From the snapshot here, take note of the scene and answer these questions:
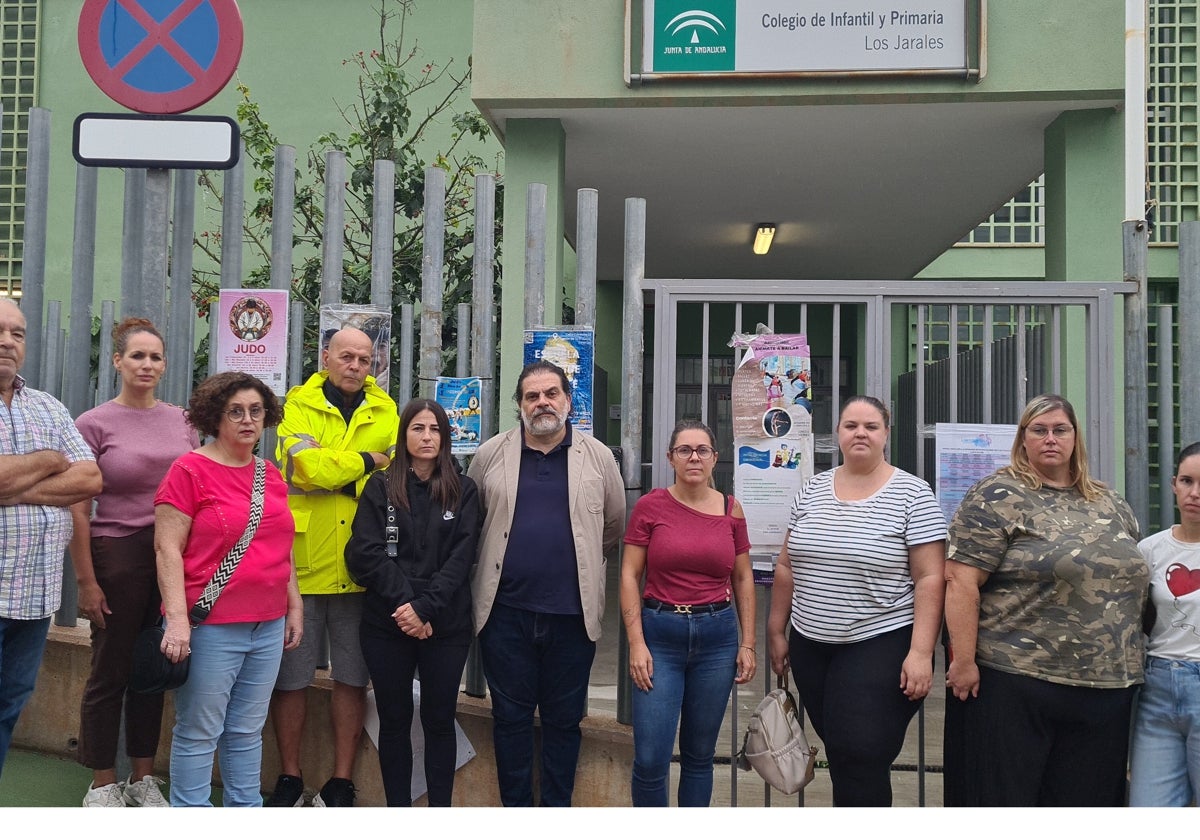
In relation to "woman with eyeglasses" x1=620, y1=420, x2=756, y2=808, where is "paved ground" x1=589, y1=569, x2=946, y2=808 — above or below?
below

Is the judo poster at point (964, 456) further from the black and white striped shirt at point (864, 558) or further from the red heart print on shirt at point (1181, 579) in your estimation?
the red heart print on shirt at point (1181, 579)

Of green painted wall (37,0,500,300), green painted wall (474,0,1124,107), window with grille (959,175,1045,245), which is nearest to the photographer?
green painted wall (474,0,1124,107)

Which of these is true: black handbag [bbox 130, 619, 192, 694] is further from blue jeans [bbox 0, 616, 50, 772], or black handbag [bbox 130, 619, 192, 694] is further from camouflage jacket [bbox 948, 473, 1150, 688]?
camouflage jacket [bbox 948, 473, 1150, 688]

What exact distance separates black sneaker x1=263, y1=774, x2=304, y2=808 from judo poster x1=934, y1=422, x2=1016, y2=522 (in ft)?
9.13

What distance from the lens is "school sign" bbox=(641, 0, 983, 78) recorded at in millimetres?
6031

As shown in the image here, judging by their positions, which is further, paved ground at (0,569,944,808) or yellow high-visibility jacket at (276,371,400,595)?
paved ground at (0,569,944,808)

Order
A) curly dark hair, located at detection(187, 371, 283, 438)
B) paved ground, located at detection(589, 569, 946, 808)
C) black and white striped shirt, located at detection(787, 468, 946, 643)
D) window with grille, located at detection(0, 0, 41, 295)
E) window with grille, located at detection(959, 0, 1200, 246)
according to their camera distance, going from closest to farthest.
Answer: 1. black and white striped shirt, located at detection(787, 468, 946, 643)
2. curly dark hair, located at detection(187, 371, 283, 438)
3. paved ground, located at detection(589, 569, 946, 808)
4. window with grille, located at detection(959, 0, 1200, 246)
5. window with grille, located at detection(0, 0, 41, 295)

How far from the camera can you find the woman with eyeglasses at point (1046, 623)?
3180 mm

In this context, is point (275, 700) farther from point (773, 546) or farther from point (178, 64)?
point (178, 64)

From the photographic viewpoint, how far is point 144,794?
154 inches

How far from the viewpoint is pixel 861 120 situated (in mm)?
6738

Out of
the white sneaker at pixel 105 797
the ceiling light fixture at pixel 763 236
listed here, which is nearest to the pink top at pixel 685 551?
the white sneaker at pixel 105 797

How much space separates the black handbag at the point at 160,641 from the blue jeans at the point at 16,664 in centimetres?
32

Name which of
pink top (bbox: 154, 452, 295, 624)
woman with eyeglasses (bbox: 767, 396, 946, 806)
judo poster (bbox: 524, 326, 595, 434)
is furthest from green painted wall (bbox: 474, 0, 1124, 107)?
pink top (bbox: 154, 452, 295, 624)
